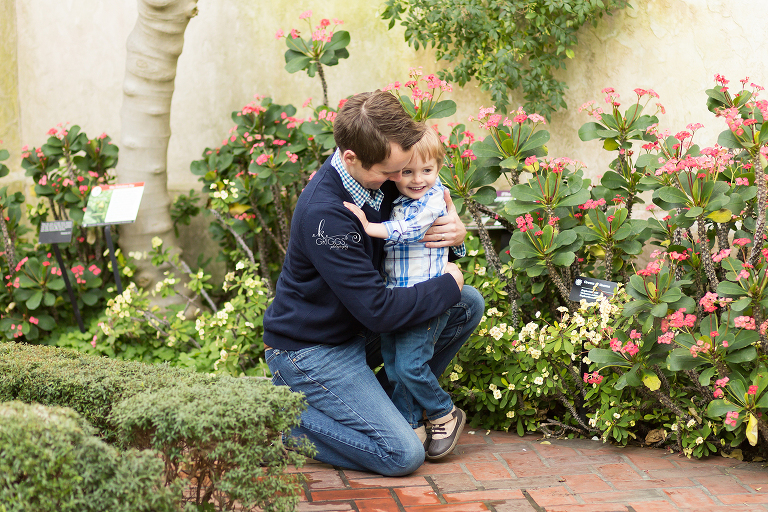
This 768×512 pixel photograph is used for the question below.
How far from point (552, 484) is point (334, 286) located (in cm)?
124

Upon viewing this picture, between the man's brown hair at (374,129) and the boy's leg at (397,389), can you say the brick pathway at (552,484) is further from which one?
the man's brown hair at (374,129)

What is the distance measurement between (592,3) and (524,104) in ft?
2.64

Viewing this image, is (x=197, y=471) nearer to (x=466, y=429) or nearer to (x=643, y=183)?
(x=466, y=429)

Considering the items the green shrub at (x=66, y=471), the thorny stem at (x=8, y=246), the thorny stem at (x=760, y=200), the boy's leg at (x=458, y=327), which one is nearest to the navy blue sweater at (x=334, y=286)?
the boy's leg at (x=458, y=327)

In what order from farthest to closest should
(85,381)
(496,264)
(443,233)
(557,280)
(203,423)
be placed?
(496,264) → (557,280) → (443,233) → (85,381) → (203,423)

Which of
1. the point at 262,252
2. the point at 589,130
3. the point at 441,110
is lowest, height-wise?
the point at 262,252

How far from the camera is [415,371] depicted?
296 centimetres

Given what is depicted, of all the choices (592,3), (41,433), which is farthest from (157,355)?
(592,3)

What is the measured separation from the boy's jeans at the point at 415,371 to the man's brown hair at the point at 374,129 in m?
0.78

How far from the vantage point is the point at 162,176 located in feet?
15.9

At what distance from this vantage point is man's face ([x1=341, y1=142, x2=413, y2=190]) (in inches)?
108

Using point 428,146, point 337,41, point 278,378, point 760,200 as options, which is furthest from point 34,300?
point 760,200

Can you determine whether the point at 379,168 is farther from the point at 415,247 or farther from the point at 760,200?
the point at 760,200

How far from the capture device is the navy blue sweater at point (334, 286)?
274cm
